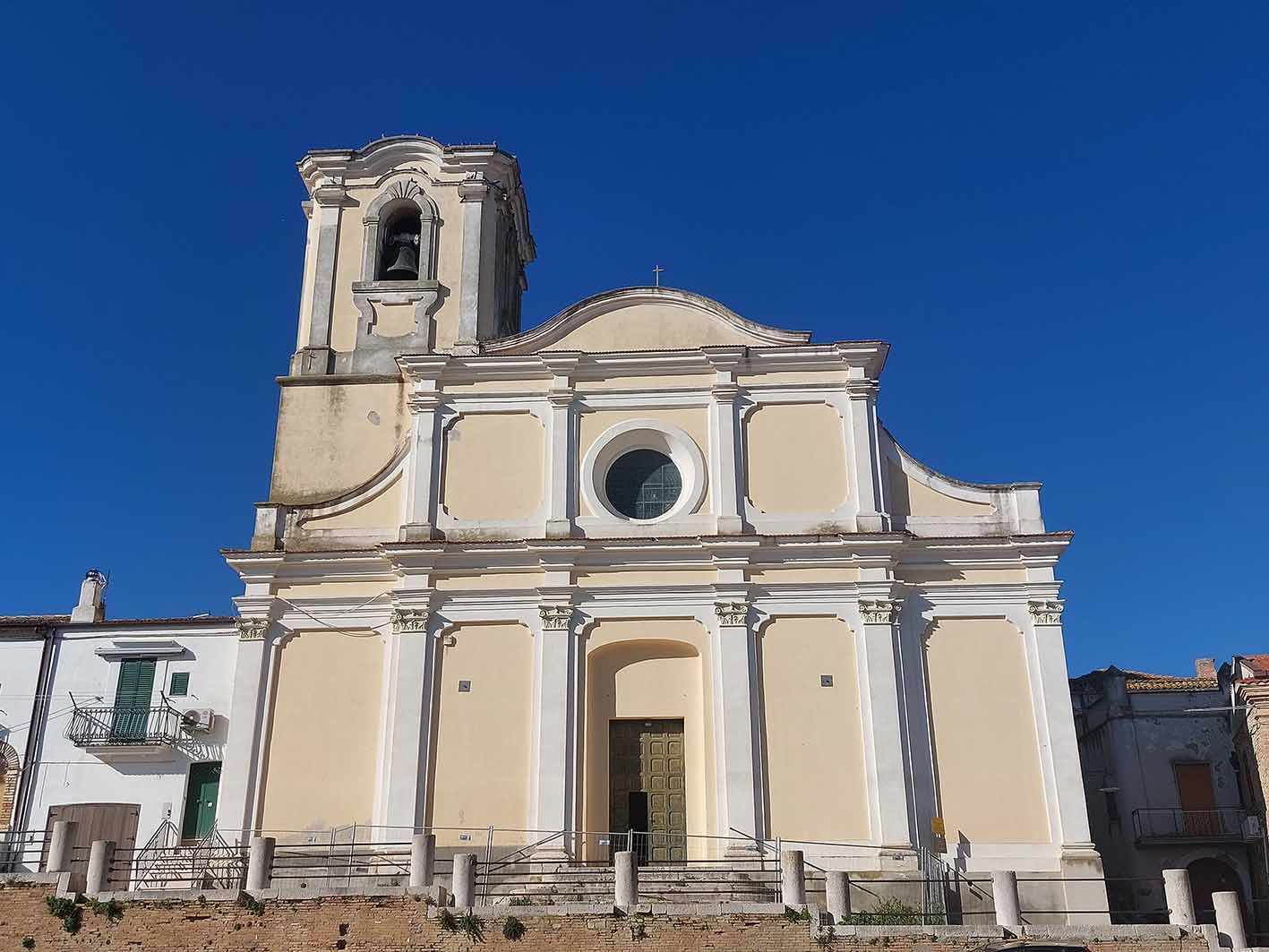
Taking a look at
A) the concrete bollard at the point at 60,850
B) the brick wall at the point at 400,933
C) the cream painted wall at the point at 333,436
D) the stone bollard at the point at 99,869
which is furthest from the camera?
the cream painted wall at the point at 333,436

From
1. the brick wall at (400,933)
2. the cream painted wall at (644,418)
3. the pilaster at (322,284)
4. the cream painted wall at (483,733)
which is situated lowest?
the brick wall at (400,933)

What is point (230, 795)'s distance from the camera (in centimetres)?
2052

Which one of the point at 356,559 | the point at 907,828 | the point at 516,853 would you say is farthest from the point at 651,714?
the point at 356,559

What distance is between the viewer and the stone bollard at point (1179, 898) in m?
16.1

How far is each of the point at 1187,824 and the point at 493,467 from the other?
19.2 m

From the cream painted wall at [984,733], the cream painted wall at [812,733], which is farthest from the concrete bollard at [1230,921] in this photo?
the cream painted wall at [812,733]

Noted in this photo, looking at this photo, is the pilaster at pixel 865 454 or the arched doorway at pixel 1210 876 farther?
the arched doorway at pixel 1210 876

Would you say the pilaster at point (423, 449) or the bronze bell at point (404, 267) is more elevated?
the bronze bell at point (404, 267)

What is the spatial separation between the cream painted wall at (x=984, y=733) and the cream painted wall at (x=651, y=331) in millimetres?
7197

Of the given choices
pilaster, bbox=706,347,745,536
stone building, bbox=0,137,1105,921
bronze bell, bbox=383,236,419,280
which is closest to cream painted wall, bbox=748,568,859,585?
stone building, bbox=0,137,1105,921

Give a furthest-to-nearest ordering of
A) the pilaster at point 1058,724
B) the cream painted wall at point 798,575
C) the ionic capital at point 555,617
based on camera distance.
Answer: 1. the cream painted wall at point 798,575
2. the ionic capital at point 555,617
3. the pilaster at point 1058,724

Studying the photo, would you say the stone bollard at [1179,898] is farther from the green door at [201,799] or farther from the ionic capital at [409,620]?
the green door at [201,799]

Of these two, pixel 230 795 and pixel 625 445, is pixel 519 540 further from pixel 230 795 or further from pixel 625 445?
pixel 230 795

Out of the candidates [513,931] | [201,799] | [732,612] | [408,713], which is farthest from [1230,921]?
[201,799]
